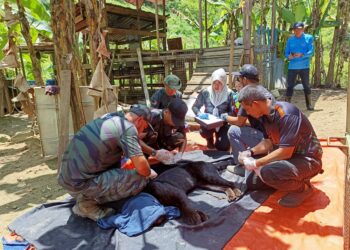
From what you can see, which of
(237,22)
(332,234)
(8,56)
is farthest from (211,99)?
(237,22)

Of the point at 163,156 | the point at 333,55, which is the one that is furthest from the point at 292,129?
the point at 333,55

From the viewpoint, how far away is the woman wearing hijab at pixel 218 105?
4863 mm

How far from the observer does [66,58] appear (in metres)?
4.46

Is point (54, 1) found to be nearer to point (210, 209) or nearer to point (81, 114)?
point (81, 114)

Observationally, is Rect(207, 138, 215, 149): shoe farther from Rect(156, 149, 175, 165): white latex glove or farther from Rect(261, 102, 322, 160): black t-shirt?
Rect(261, 102, 322, 160): black t-shirt

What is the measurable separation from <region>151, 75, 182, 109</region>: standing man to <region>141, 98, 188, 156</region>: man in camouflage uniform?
2.09 ft

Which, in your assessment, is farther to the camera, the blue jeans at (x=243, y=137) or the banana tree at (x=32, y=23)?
the banana tree at (x=32, y=23)

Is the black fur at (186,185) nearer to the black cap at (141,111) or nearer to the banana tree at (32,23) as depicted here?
the black cap at (141,111)

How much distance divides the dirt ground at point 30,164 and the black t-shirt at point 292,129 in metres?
2.81

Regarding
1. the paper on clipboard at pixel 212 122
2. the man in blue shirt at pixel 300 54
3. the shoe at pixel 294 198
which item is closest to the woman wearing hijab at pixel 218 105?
the paper on clipboard at pixel 212 122

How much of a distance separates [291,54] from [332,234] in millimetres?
5515

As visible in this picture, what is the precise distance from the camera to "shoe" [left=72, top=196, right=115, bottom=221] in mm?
2955

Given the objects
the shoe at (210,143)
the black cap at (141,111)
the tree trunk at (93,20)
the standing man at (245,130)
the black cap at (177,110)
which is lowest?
the shoe at (210,143)

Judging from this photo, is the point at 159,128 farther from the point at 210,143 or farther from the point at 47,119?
the point at 47,119
